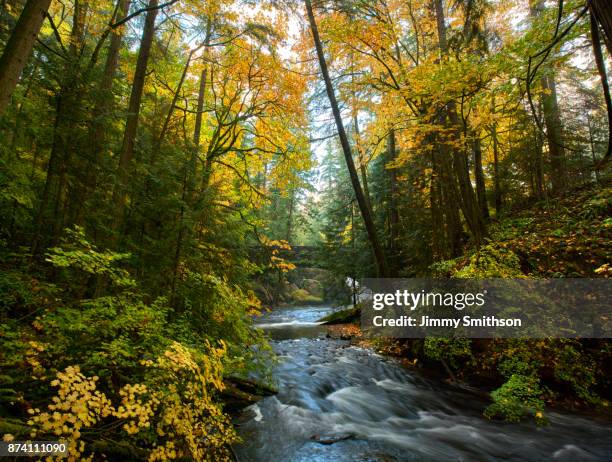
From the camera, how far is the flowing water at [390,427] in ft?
14.8

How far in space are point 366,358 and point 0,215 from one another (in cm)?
902

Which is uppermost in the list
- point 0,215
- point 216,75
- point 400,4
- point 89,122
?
point 400,4

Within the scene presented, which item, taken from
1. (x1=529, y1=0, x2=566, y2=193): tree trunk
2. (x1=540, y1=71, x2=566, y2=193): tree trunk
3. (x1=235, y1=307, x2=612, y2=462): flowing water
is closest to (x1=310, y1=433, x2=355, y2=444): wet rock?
(x1=235, y1=307, x2=612, y2=462): flowing water

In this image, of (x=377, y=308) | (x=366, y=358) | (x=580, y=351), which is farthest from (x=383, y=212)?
(x=580, y=351)

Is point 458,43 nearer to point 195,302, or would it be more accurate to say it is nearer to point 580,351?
point 580,351

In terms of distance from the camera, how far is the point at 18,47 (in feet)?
8.93

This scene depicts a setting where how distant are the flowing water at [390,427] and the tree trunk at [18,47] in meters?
4.85

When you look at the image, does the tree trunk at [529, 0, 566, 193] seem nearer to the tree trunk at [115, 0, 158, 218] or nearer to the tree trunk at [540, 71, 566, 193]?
the tree trunk at [540, 71, 566, 193]

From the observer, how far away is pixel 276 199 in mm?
32312

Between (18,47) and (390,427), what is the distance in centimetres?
702

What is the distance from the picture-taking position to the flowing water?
14.8 feet

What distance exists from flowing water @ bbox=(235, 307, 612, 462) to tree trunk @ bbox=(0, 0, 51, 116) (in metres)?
4.85

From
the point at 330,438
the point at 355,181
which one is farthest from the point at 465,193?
the point at 330,438

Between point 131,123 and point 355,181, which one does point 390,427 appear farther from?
point 131,123
